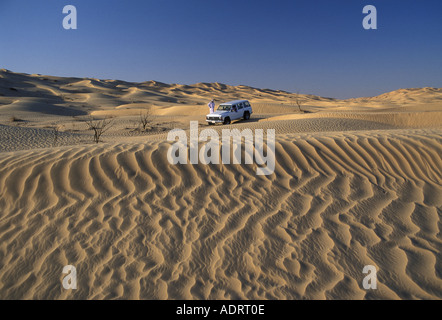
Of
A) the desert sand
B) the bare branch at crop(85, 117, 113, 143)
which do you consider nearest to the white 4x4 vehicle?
the bare branch at crop(85, 117, 113, 143)

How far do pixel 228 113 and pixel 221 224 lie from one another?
41.9ft

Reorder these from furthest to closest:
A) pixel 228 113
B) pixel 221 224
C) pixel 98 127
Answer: pixel 228 113
pixel 98 127
pixel 221 224

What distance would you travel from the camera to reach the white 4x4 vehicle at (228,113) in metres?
15.0

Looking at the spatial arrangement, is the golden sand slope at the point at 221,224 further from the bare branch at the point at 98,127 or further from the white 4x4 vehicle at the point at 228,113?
the white 4x4 vehicle at the point at 228,113

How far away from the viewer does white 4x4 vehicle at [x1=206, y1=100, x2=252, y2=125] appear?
49.3 ft

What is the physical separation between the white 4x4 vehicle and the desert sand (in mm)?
10281

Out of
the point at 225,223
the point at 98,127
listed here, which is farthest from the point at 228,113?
the point at 225,223

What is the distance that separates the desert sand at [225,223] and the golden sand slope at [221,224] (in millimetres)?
14

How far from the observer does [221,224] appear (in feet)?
10.1

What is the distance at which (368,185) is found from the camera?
3.82m

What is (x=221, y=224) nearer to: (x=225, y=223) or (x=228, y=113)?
(x=225, y=223)
